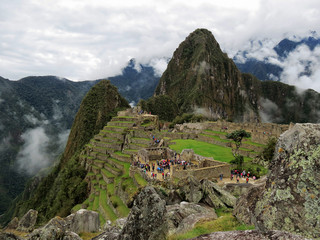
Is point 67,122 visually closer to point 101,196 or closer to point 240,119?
point 240,119

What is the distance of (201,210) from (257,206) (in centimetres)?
647

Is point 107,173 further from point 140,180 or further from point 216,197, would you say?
point 216,197

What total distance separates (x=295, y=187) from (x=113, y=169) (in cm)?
2797

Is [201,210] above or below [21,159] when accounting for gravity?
above

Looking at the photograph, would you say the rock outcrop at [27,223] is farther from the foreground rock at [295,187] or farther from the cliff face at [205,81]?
the cliff face at [205,81]

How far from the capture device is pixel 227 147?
109 feet

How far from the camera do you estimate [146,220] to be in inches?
210

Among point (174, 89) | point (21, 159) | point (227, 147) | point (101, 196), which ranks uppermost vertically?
point (174, 89)

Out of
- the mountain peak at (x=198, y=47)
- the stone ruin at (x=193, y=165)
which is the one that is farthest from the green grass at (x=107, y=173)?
the mountain peak at (x=198, y=47)

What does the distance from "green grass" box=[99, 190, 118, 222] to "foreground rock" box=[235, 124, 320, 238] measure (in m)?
17.6

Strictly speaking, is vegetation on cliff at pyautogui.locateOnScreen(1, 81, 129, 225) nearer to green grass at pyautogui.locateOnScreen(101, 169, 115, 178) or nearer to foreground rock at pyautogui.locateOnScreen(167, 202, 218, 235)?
green grass at pyautogui.locateOnScreen(101, 169, 115, 178)

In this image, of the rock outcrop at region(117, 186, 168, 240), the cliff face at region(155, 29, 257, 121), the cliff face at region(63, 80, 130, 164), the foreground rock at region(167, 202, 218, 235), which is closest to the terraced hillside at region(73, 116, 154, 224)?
the foreground rock at region(167, 202, 218, 235)

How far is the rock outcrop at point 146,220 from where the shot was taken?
5230 millimetres

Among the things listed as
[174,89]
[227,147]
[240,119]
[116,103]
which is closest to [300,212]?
[227,147]
